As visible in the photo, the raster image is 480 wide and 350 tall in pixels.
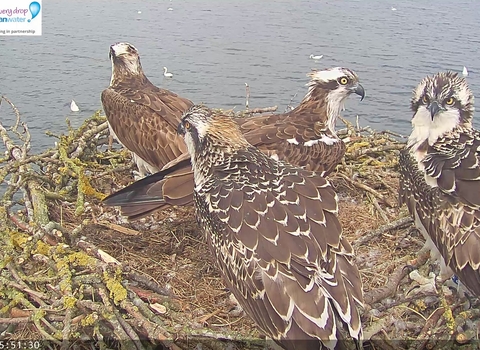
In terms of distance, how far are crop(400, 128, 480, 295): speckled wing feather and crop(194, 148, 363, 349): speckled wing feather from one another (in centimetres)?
85

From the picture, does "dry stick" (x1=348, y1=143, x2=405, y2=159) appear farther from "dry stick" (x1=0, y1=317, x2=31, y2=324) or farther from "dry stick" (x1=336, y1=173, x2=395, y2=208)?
"dry stick" (x1=0, y1=317, x2=31, y2=324)

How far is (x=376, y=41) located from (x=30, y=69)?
8.79m

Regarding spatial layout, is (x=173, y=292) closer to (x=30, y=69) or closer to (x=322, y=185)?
(x=322, y=185)

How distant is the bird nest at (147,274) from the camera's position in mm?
3953

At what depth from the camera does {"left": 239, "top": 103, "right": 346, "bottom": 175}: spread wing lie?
17.1 ft

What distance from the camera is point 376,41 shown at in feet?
47.1

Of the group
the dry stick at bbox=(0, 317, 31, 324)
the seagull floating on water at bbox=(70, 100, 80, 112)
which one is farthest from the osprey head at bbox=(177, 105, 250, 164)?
the seagull floating on water at bbox=(70, 100, 80, 112)

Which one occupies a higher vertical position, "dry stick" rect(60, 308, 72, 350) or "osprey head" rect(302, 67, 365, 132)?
"osprey head" rect(302, 67, 365, 132)

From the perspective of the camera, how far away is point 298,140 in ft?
17.3

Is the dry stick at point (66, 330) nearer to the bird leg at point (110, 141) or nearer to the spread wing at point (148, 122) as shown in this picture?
the spread wing at point (148, 122)

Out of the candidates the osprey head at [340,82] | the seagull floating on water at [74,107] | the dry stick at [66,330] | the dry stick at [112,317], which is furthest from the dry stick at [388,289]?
the seagull floating on water at [74,107]

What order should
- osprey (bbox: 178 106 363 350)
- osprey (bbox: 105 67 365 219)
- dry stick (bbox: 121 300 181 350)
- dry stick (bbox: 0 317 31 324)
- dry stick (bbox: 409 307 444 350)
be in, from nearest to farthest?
osprey (bbox: 178 106 363 350) → dry stick (bbox: 121 300 181 350) → dry stick (bbox: 409 307 444 350) → dry stick (bbox: 0 317 31 324) → osprey (bbox: 105 67 365 219)

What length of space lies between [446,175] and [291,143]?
1.54 meters

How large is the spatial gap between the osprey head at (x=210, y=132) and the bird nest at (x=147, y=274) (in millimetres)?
1132
